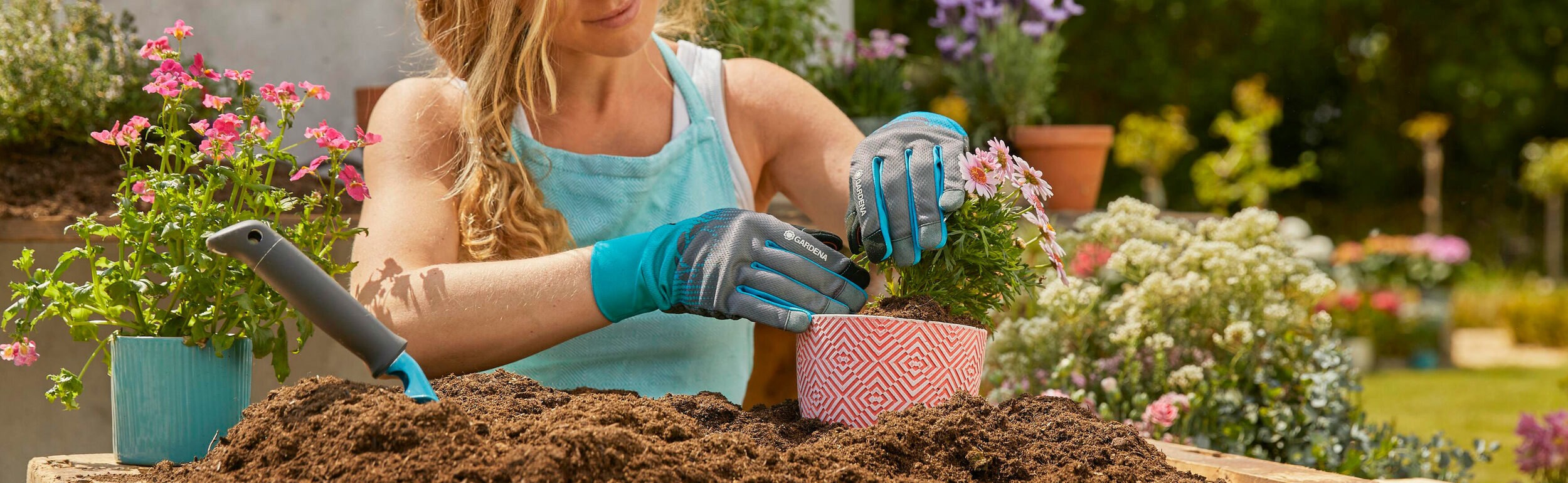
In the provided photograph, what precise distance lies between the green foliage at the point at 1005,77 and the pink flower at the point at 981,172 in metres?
3.03

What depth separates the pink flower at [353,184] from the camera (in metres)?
1.25

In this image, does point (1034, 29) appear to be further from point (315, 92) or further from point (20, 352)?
point (20, 352)

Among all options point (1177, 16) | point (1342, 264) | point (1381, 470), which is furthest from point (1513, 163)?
point (1381, 470)

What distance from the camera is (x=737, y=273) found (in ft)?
4.29

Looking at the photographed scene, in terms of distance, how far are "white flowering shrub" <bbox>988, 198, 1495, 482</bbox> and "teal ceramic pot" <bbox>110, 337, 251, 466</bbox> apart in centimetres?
155

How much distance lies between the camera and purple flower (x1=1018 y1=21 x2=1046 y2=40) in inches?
165

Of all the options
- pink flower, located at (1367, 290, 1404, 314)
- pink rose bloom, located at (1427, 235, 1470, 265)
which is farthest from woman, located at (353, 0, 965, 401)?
pink rose bloom, located at (1427, 235, 1470, 265)

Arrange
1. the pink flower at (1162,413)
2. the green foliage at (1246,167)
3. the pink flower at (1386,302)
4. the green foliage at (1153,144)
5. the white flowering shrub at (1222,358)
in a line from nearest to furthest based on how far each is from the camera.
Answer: the pink flower at (1162,413), the white flowering shrub at (1222,358), the green foliage at (1246,167), the pink flower at (1386,302), the green foliage at (1153,144)

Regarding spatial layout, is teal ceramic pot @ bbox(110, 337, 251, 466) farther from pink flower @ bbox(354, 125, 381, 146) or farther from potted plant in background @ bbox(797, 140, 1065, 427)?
potted plant in background @ bbox(797, 140, 1065, 427)

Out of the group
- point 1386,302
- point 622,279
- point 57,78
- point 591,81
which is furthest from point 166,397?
point 1386,302

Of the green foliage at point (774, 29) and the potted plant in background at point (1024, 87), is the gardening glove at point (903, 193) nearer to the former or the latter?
the green foliage at point (774, 29)

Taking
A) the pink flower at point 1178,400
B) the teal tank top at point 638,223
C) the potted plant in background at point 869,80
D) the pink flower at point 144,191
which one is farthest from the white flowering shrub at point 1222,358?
the pink flower at point 144,191

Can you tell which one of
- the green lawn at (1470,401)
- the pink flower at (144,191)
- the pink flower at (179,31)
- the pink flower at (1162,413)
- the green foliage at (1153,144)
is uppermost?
the green foliage at (1153,144)

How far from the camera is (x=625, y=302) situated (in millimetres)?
1427
